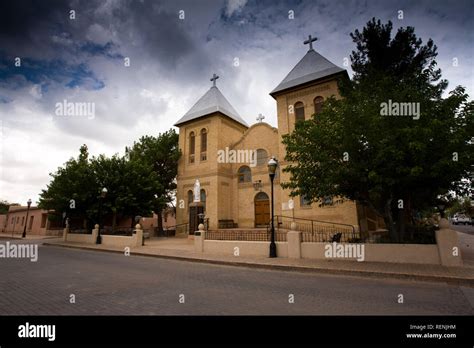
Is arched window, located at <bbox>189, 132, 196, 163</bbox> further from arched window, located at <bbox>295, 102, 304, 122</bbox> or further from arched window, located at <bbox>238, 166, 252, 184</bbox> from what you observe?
arched window, located at <bbox>295, 102, 304, 122</bbox>

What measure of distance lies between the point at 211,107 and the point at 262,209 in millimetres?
11515

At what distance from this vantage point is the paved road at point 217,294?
4848mm

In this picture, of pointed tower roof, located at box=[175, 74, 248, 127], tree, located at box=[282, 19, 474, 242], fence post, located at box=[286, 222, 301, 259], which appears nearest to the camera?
tree, located at box=[282, 19, 474, 242]

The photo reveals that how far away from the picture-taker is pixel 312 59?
23.5m

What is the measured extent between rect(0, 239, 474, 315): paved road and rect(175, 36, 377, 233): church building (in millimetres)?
11783

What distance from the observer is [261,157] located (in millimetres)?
24047

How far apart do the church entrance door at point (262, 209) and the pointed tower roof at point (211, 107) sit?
908 centimetres

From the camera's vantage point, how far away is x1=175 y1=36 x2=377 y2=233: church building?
68.3 ft

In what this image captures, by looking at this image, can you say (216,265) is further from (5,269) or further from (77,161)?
(77,161)
